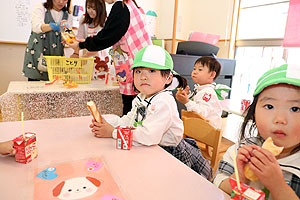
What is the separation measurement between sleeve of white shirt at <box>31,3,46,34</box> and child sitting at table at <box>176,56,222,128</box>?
1.20m

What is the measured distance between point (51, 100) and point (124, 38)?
2.10 feet

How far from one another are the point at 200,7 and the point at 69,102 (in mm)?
2964

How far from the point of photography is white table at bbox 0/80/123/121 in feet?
4.50

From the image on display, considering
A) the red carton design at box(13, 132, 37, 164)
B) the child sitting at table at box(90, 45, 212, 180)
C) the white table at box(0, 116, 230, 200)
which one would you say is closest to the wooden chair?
the child sitting at table at box(90, 45, 212, 180)

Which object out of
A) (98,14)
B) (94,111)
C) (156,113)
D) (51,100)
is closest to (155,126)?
(156,113)

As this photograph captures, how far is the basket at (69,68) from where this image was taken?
1.68m

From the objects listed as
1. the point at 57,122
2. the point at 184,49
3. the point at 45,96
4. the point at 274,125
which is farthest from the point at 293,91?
the point at 184,49

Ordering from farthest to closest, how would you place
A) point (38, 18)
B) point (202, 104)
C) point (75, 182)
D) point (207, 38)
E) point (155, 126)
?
point (207, 38) < point (202, 104) < point (38, 18) < point (155, 126) < point (75, 182)

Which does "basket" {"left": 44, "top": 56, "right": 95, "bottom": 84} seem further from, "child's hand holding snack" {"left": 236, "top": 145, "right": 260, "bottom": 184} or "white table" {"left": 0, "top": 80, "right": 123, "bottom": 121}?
"child's hand holding snack" {"left": 236, "top": 145, "right": 260, "bottom": 184}

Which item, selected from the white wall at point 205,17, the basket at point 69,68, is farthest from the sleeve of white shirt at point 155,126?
the white wall at point 205,17

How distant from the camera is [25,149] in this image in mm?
619

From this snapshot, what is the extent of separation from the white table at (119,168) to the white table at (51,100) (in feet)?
1.67

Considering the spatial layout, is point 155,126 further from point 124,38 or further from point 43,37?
point 43,37

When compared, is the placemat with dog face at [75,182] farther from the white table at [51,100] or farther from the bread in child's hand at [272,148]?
the white table at [51,100]
